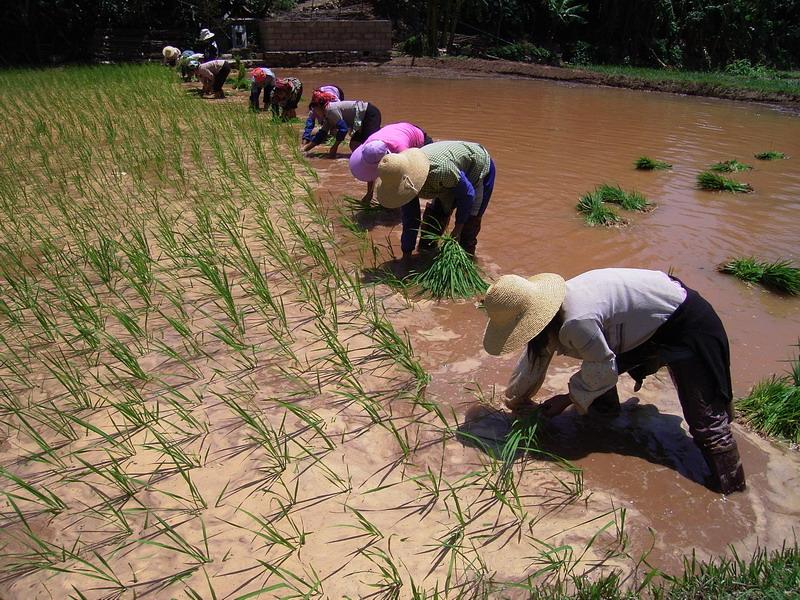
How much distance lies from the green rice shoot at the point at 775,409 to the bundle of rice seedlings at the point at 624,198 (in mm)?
2705

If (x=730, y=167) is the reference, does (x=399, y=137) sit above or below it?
above

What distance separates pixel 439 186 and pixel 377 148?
57 cm

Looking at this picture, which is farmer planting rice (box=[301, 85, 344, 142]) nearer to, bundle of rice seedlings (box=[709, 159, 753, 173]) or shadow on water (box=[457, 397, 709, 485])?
bundle of rice seedlings (box=[709, 159, 753, 173])

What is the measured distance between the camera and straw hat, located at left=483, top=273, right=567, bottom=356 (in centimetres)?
188

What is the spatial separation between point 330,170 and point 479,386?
3859 millimetres

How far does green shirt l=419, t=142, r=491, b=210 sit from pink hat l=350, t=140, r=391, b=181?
38 cm

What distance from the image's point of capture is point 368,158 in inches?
141

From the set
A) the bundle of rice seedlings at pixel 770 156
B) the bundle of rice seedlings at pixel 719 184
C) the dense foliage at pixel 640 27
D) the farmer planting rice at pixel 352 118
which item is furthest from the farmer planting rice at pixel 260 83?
the dense foliage at pixel 640 27

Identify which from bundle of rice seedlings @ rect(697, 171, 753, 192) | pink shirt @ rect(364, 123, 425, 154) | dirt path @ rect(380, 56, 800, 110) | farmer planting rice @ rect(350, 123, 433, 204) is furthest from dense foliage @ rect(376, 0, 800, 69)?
farmer planting rice @ rect(350, 123, 433, 204)

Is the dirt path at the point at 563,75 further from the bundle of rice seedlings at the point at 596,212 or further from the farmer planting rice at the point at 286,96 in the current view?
the bundle of rice seedlings at the point at 596,212

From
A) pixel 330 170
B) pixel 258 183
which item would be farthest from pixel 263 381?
pixel 330 170

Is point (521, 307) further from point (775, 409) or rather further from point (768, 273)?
point (768, 273)

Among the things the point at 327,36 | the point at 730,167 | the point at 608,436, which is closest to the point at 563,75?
the point at 327,36

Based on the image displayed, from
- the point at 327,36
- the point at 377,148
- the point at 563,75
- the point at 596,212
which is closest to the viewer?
the point at 377,148
